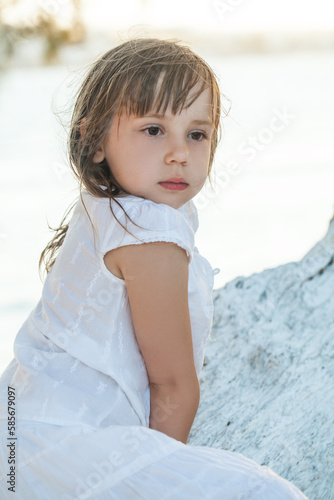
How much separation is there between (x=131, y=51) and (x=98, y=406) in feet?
2.10

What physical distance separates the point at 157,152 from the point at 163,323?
31cm

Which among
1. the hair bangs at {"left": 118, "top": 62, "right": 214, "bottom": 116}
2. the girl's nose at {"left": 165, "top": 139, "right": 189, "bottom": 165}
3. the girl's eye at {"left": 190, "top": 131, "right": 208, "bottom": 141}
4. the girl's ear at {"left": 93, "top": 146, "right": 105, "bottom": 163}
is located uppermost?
the hair bangs at {"left": 118, "top": 62, "right": 214, "bottom": 116}

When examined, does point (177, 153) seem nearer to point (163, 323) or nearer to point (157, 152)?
point (157, 152)

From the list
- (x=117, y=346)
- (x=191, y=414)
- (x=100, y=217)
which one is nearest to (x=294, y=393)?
(x=191, y=414)

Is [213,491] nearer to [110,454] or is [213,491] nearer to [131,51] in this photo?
[110,454]

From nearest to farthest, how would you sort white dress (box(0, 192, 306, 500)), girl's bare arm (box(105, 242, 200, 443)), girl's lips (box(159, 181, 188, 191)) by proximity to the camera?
white dress (box(0, 192, 306, 500)) → girl's bare arm (box(105, 242, 200, 443)) → girl's lips (box(159, 181, 188, 191))

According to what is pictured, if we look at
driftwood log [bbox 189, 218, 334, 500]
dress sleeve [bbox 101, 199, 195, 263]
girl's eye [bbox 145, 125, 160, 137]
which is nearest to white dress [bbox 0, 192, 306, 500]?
dress sleeve [bbox 101, 199, 195, 263]

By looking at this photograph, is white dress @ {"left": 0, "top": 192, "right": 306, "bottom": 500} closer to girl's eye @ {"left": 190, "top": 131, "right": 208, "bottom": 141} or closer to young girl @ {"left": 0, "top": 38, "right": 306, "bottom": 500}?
young girl @ {"left": 0, "top": 38, "right": 306, "bottom": 500}

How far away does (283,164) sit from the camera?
21.8ft

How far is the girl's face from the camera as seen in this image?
1.24 metres

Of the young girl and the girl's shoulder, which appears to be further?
the girl's shoulder

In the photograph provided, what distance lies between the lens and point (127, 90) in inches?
48.2

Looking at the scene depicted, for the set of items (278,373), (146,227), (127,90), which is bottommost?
(278,373)

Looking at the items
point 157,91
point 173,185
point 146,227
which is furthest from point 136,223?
point 157,91
